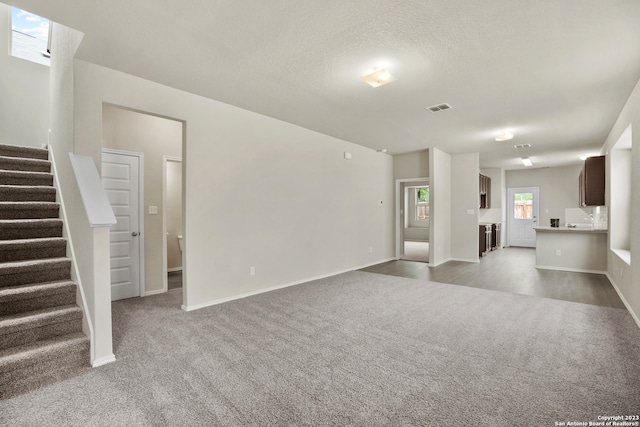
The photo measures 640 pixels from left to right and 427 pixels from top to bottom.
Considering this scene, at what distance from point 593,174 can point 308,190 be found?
5327mm

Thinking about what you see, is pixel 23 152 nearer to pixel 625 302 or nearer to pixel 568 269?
pixel 625 302

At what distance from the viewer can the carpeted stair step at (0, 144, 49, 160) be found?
146 inches

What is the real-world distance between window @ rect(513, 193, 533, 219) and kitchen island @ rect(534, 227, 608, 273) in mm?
4171

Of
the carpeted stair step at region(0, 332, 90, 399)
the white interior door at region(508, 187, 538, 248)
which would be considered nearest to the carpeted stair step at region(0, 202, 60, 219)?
the carpeted stair step at region(0, 332, 90, 399)

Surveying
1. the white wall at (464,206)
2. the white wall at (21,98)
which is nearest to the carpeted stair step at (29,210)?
the white wall at (21,98)

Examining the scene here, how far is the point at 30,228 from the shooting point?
296cm

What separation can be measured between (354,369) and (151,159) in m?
4.08

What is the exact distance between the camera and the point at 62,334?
2.46 meters

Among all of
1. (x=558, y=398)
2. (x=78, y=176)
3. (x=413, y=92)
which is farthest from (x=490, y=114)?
(x=78, y=176)

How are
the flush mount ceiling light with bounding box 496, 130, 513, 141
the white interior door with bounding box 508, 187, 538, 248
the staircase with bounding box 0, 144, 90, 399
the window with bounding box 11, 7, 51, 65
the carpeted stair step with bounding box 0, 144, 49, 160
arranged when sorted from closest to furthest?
the staircase with bounding box 0, 144, 90, 399 < the carpeted stair step with bounding box 0, 144, 49, 160 < the window with bounding box 11, 7, 51, 65 < the flush mount ceiling light with bounding box 496, 130, 513, 141 < the white interior door with bounding box 508, 187, 538, 248

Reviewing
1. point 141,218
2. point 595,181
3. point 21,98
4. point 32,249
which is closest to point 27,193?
point 32,249

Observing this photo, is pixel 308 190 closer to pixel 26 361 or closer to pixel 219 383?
pixel 219 383

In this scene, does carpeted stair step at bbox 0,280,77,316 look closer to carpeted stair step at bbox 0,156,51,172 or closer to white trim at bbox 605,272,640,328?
carpeted stair step at bbox 0,156,51,172

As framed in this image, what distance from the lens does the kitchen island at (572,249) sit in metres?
5.94
